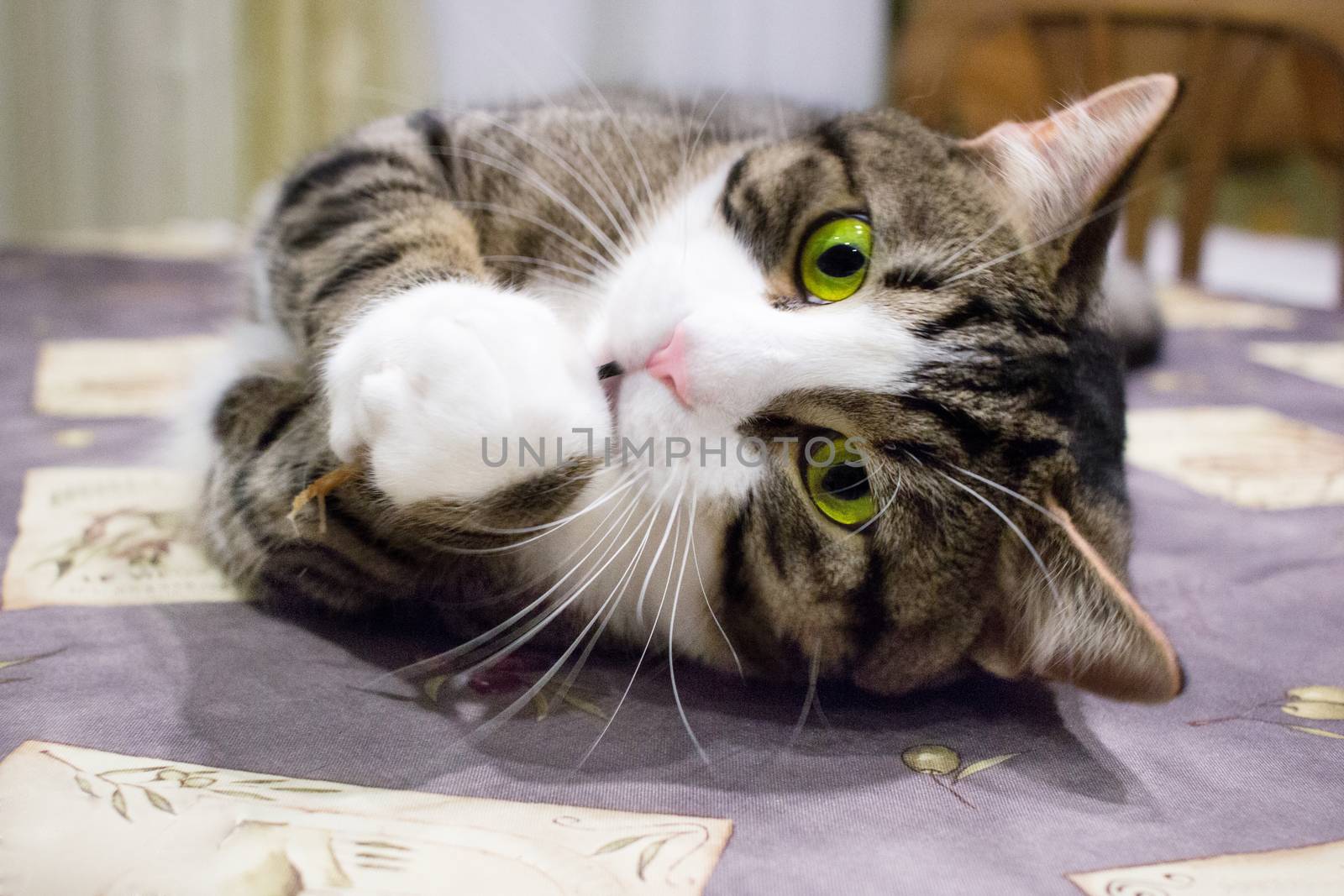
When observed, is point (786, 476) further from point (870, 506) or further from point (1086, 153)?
point (1086, 153)

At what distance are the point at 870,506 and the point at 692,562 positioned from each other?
139 millimetres

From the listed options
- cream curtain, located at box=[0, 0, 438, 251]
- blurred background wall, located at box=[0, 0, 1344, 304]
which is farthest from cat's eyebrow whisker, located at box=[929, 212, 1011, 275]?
cream curtain, located at box=[0, 0, 438, 251]

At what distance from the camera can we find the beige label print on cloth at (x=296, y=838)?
1.51 ft

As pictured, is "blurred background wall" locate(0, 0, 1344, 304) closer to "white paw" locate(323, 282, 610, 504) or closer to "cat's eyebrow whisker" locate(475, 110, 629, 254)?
"cat's eyebrow whisker" locate(475, 110, 629, 254)

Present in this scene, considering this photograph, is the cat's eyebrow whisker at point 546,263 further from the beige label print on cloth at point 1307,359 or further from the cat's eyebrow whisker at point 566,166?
the beige label print on cloth at point 1307,359

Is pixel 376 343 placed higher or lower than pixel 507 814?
higher

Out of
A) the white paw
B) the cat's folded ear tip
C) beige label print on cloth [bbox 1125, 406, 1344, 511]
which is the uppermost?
the cat's folded ear tip

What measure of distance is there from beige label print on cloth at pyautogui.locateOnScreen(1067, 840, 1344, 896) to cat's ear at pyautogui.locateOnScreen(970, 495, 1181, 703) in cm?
11

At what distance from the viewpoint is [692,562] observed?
0.73 metres

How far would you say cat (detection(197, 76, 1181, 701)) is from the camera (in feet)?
2.09

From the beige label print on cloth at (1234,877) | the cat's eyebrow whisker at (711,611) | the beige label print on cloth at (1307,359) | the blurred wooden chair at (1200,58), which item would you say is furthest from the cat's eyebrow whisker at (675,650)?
the blurred wooden chair at (1200,58)

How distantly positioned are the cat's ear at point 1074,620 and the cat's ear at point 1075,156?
22 cm

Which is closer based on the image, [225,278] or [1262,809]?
[1262,809]

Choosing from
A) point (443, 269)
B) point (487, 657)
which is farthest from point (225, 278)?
point (487, 657)
